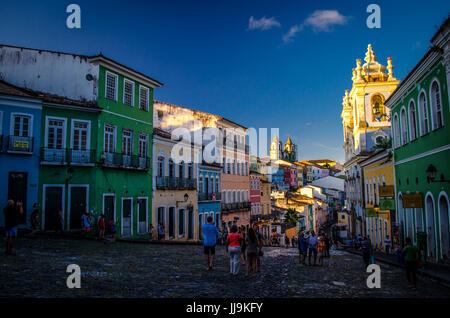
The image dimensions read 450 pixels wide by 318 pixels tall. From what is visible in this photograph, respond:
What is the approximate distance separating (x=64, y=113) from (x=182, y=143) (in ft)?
34.6

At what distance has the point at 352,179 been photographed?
4572cm

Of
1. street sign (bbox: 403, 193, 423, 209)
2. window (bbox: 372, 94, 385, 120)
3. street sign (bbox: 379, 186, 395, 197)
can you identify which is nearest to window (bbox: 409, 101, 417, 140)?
street sign (bbox: 403, 193, 423, 209)

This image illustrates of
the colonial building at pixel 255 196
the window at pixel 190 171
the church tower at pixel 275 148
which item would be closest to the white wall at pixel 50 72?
the window at pixel 190 171

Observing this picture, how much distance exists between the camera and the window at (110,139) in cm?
2106

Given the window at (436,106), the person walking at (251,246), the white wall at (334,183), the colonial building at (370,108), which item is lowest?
the person walking at (251,246)

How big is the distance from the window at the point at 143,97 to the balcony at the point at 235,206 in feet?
51.7

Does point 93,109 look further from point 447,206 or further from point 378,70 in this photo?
point 378,70


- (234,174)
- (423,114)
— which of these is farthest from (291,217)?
(423,114)

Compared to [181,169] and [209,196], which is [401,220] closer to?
[181,169]

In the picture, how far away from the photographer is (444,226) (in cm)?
1366

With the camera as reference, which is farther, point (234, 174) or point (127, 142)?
point (234, 174)

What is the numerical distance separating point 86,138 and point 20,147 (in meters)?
3.34

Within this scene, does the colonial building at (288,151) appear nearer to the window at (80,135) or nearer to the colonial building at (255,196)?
the colonial building at (255,196)

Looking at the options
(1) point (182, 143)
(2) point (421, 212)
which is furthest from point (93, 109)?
(2) point (421, 212)
